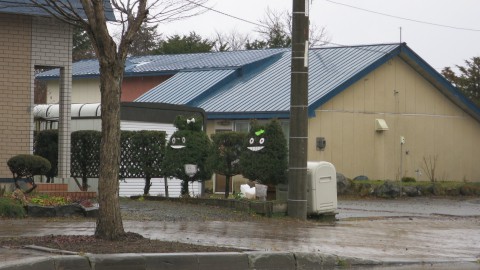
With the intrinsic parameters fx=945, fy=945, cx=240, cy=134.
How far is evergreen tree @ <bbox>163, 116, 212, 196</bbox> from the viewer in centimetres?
2219

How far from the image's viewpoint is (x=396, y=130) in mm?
38969

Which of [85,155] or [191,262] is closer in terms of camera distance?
[191,262]

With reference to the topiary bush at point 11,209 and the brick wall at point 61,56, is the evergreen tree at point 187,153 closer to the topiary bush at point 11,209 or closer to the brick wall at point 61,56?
the brick wall at point 61,56

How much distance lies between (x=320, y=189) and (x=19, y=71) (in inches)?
283

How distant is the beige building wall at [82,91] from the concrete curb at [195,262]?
108 feet

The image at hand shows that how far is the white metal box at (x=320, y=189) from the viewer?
65.6ft

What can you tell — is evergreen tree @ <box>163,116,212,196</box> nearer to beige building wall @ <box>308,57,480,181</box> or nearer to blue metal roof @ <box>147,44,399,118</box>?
blue metal roof @ <box>147,44,399,118</box>

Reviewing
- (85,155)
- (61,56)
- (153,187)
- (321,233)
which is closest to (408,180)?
(153,187)

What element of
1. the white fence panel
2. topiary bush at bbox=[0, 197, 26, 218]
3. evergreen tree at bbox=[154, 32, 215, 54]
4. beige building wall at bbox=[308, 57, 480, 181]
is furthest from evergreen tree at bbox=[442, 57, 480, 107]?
topiary bush at bbox=[0, 197, 26, 218]

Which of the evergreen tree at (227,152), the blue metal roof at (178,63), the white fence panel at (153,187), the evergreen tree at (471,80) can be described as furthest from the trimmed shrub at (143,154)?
the evergreen tree at (471,80)

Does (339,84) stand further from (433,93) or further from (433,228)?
(433,228)

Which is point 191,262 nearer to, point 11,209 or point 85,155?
point 11,209

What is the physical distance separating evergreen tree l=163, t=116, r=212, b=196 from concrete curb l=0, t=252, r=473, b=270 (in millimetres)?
8779

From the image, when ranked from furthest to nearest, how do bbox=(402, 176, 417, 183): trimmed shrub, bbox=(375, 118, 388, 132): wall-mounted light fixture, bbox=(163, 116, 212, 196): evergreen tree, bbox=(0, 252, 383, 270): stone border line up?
1. bbox=(375, 118, 388, 132): wall-mounted light fixture
2. bbox=(402, 176, 417, 183): trimmed shrub
3. bbox=(163, 116, 212, 196): evergreen tree
4. bbox=(0, 252, 383, 270): stone border
